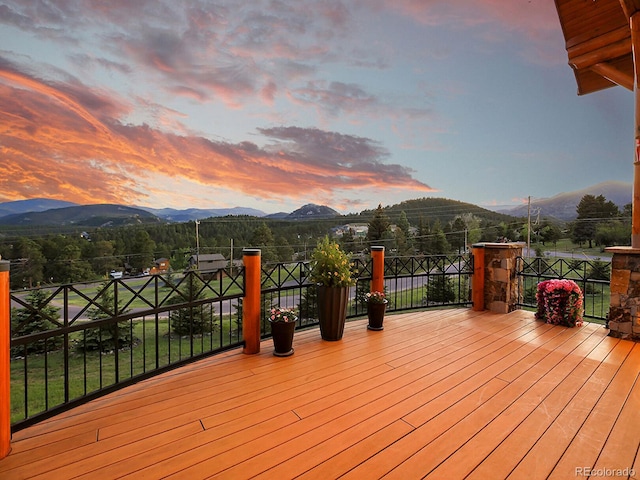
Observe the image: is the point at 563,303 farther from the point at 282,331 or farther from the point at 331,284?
the point at 282,331

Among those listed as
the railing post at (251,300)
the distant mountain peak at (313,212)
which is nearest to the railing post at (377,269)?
the railing post at (251,300)

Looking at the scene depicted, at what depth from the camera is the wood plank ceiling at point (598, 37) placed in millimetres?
4941

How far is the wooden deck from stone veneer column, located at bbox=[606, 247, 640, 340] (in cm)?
60

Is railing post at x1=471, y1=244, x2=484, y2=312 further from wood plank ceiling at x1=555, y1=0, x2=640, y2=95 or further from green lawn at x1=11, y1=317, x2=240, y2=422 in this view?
green lawn at x1=11, y1=317, x2=240, y2=422

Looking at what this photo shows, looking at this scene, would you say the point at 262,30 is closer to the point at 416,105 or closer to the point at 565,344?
the point at 416,105

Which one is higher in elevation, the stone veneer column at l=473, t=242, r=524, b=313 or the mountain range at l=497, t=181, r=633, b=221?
the mountain range at l=497, t=181, r=633, b=221

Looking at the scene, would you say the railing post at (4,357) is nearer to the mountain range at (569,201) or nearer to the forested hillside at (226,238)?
the forested hillside at (226,238)

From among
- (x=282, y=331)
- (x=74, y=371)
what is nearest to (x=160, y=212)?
(x=74, y=371)

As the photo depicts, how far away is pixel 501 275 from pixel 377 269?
233 cm

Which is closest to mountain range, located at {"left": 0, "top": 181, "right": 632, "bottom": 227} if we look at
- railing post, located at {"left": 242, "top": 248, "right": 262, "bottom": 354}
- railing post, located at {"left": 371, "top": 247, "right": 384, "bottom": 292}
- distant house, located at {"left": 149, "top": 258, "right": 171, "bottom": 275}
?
distant house, located at {"left": 149, "top": 258, "right": 171, "bottom": 275}

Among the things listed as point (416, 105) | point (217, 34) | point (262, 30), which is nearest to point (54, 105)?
point (217, 34)

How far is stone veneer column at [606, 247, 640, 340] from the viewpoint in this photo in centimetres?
416

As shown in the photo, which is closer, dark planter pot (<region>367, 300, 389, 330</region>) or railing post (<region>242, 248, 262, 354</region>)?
railing post (<region>242, 248, 262, 354</region>)

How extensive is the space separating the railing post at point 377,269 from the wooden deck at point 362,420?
5.12ft
